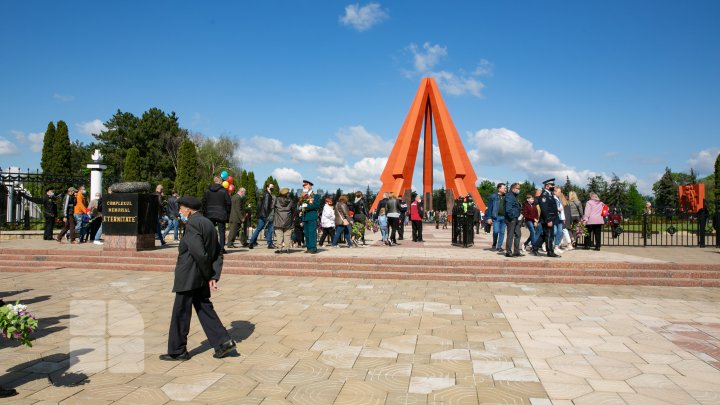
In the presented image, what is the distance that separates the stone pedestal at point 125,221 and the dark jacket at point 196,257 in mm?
7307

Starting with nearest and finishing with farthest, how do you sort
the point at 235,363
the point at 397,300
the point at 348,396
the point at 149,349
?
the point at 348,396, the point at 235,363, the point at 149,349, the point at 397,300

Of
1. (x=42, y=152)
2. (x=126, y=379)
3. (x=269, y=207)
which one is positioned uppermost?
(x=42, y=152)

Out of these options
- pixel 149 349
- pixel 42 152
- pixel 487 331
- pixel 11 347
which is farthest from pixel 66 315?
pixel 42 152

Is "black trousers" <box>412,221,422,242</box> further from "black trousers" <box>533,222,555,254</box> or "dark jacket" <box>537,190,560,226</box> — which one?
"dark jacket" <box>537,190,560,226</box>

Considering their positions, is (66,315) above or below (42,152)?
below

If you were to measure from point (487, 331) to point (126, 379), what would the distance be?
3.42m

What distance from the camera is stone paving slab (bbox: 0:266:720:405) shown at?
3371 mm

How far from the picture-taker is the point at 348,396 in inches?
130

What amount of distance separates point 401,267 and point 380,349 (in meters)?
4.86

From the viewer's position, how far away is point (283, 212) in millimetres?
10266

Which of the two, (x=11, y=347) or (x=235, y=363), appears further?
(x=11, y=347)

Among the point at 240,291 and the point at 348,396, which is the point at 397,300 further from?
the point at 348,396

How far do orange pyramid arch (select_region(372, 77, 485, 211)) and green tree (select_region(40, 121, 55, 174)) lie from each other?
19830 mm

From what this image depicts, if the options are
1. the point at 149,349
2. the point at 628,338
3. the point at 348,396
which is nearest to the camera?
the point at 348,396
